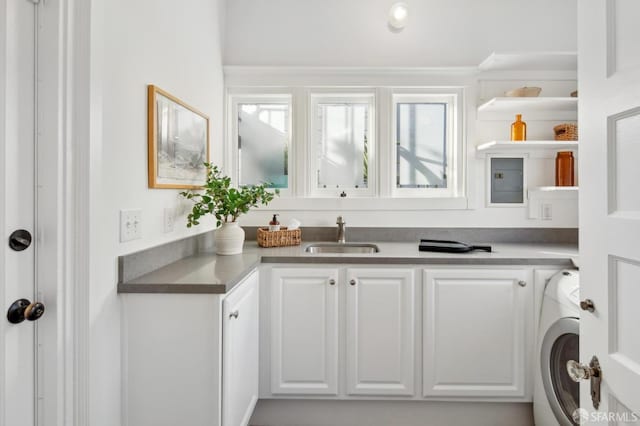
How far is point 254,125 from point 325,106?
0.53 metres

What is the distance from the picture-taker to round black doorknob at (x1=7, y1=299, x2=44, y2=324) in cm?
98

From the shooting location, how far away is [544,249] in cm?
221

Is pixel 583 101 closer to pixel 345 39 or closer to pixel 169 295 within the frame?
pixel 169 295

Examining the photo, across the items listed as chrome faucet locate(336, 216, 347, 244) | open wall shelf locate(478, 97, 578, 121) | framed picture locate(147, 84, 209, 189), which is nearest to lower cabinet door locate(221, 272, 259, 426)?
framed picture locate(147, 84, 209, 189)

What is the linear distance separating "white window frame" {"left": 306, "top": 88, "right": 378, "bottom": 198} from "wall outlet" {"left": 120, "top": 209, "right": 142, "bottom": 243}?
4.36 feet

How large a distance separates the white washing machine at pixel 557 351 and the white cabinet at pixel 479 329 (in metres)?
0.09

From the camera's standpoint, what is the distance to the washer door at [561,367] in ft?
5.25

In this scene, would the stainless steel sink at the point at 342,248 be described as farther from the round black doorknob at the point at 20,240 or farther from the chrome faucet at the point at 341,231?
the round black doorknob at the point at 20,240

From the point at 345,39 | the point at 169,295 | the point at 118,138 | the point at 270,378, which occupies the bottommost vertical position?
the point at 270,378

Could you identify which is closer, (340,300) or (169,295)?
(169,295)

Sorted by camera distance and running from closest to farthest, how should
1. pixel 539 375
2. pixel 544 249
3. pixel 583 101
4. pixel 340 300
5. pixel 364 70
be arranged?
pixel 583 101
pixel 539 375
pixel 340 300
pixel 544 249
pixel 364 70

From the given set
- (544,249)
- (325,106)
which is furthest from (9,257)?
(544,249)

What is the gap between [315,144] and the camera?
8.64 ft

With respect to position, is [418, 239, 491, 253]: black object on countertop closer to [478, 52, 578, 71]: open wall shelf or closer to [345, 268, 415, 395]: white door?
[345, 268, 415, 395]: white door
